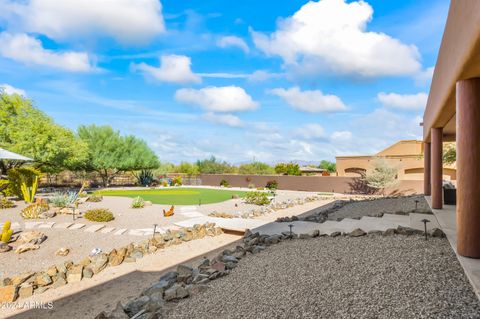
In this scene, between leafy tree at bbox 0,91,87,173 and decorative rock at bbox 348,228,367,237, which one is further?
leafy tree at bbox 0,91,87,173

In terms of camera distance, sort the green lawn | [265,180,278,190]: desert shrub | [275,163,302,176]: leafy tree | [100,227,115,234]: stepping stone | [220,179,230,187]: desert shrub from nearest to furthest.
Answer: [100,227,115,234]: stepping stone → the green lawn → [265,180,278,190]: desert shrub → [220,179,230,187]: desert shrub → [275,163,302,176]: leafy tree

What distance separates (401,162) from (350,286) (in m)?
22.7

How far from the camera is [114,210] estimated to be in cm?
1235

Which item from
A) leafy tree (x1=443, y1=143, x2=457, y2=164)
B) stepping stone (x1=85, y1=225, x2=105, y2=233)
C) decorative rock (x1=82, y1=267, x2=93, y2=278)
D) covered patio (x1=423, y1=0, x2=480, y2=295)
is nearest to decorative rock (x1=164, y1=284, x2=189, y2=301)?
decorative rock (x1=82, y1=267, x2=93, y2=278)

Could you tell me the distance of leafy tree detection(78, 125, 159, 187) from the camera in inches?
965

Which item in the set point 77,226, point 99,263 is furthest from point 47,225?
point 99,263

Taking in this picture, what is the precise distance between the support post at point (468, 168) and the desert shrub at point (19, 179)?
16.1 metres

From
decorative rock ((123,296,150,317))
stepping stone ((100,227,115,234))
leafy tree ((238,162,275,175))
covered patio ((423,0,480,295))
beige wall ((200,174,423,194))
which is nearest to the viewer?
covered patio ((423,0,480,295))

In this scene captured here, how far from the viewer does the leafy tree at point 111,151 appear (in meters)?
24.5

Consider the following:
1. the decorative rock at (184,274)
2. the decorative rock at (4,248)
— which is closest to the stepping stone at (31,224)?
the decorative rock at (4,248)

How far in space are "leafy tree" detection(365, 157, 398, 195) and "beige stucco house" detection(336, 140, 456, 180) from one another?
927 mm

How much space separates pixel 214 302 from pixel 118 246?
4.52 meters

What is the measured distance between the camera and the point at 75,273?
5633 mm

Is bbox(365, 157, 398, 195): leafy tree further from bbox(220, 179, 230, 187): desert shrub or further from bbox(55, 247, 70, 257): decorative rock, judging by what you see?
bbox(55, 247, 70, 257): decorative rock
